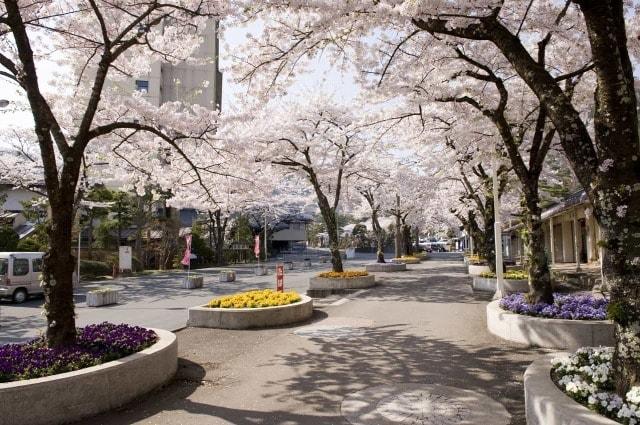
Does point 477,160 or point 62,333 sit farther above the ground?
point 477,160

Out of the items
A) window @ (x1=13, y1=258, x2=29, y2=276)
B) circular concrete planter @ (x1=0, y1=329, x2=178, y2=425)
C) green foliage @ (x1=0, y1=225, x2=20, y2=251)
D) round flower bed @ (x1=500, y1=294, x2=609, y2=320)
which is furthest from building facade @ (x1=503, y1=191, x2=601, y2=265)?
green foliage @ (x1=0, y1=225, x2=20, y2=251)

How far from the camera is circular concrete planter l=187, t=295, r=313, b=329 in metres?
10.1

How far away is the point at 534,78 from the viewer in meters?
4.79

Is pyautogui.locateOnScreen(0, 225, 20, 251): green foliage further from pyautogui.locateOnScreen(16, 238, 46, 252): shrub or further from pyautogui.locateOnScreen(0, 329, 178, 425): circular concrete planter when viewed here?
pyautogui.locateOnScreen(0, 329, 178, 425): circular concrete planter

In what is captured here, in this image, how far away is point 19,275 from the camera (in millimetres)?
17844

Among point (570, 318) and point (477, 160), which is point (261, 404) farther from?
point (477, 160)

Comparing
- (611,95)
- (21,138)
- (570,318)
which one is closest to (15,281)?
(21,138)

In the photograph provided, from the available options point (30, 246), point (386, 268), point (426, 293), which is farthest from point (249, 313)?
point (30, 246)

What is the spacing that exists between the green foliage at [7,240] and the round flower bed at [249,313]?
21847mm

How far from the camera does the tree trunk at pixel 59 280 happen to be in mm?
6199

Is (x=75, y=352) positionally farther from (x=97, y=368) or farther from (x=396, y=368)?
(x=396, y=368)

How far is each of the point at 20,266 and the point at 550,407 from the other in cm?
1969

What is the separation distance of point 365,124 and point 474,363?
748 centimetres

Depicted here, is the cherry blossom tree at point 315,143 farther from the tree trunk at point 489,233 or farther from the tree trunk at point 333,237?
the tree trunk at point 489,233
